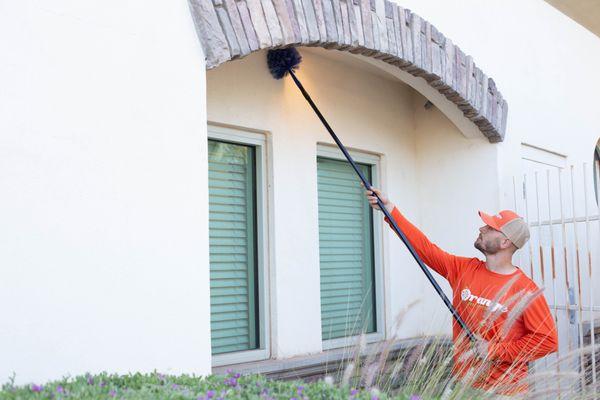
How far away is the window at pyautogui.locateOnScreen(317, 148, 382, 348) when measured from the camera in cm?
548

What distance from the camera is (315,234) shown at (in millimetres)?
5164

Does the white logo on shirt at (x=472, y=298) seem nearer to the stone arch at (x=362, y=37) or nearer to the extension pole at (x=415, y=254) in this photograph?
the extension pole at (x=415, y=254)

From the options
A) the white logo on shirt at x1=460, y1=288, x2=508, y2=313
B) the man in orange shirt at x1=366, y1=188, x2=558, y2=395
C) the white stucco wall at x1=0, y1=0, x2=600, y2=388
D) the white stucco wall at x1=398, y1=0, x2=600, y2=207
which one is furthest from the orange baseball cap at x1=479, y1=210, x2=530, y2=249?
the white stucco wall at x1=0, y1=0, x2=600, y2=388

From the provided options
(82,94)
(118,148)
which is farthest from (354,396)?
(82,94)

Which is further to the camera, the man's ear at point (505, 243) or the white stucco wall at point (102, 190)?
the man's ear at point (505, 243)

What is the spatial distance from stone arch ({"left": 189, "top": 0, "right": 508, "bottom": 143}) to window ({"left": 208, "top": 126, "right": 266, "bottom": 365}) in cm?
109

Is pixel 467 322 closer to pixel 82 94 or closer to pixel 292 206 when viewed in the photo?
pixel 292 206

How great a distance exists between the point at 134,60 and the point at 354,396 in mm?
Result: 1644

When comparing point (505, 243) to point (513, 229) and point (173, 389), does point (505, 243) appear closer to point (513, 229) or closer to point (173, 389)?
point (513, 229)

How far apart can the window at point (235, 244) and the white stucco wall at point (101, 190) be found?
1.47 meters

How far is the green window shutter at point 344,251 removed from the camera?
548 cm

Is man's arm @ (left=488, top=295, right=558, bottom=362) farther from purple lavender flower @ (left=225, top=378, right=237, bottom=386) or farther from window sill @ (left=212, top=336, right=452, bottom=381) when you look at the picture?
purple lavender flower @ (left=225, top=378, right=237, bottom=386)

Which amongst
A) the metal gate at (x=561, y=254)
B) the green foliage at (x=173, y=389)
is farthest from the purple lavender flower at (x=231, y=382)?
the metal gate at (x=561, y=254)

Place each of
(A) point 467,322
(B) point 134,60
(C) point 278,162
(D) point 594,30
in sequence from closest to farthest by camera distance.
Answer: (B) point 134,60 < (A) point 467,322 < (C) point 278,162 < (D) point 594,30
